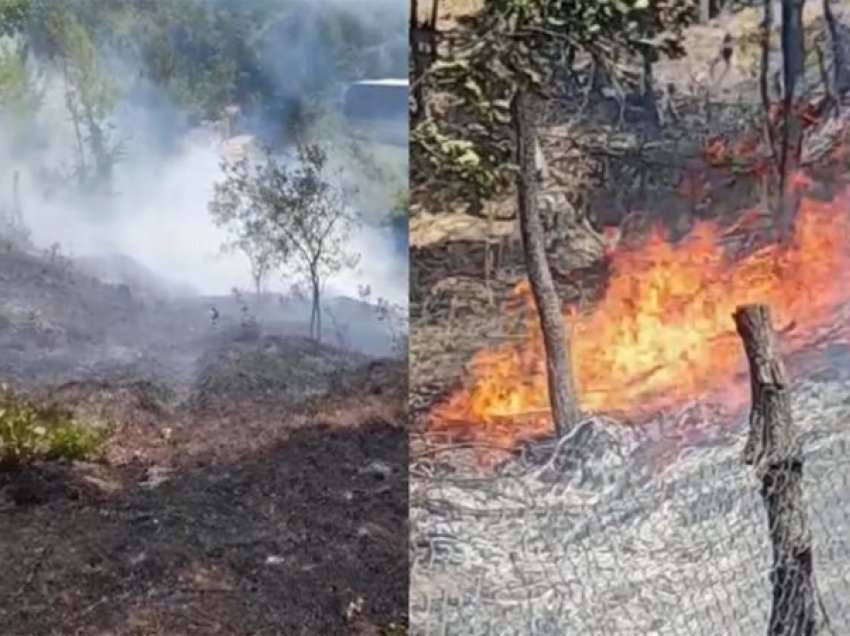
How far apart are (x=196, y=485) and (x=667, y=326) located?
666mm

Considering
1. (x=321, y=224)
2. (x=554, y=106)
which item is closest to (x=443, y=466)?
(x=321, y=224)

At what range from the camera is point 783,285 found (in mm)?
1581

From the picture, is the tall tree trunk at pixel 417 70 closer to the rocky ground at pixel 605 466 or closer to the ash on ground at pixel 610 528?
the rocky ground at pixel 605 466

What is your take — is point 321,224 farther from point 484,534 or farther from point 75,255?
point 484,534

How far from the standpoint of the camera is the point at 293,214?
153 cm

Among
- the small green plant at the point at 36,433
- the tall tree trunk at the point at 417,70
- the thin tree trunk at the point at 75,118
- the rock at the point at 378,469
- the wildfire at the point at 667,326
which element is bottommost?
the rock at the point at 378,469

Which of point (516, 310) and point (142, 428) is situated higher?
point (516, 310)

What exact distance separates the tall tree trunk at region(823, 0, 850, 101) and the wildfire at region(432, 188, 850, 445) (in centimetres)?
14

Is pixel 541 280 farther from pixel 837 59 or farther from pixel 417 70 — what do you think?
pixel 837 59

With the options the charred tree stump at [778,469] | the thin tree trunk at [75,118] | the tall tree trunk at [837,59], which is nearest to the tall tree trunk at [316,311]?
the thin tree trunk at [75,118]

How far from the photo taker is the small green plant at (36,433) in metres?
1.49

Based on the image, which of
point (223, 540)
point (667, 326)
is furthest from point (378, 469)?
point (667, 326)

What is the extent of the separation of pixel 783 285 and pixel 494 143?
1.46 ft

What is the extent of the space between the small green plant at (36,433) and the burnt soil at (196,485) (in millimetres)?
18
